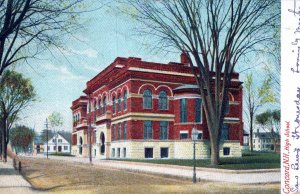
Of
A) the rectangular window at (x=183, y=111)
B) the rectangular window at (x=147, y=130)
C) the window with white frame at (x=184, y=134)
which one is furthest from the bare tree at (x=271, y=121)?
the rectangular window at (x=147, y=130)

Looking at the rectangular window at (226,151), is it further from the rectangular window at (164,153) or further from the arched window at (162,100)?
the arched window at (162,100)

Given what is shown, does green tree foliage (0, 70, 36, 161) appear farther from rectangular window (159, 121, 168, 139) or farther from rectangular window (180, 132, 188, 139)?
rectangular window (180, 132, 188, 139)

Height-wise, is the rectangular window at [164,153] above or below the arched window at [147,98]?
below

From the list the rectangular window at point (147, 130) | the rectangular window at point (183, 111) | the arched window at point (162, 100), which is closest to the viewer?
the rectangular window at point (183, 111)

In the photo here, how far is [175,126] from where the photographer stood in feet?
87.6

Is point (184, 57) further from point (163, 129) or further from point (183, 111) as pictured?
point (163, 129)

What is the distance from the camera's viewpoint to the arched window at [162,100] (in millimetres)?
26188

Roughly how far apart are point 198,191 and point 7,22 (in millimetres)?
6428

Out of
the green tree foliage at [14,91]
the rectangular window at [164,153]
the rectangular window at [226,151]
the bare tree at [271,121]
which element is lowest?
the rectangular window at [164,153]

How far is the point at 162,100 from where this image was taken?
2680cm

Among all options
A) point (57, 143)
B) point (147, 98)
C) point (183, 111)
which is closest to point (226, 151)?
point (183, 111)

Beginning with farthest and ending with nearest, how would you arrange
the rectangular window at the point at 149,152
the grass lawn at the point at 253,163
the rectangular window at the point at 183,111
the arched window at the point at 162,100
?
1. the arched window at the point at 162,100
2. the rectangular window at the point at 183,111
3. the rectangular window at the point at 149,152
4. the grass lawn at the point at 253,163

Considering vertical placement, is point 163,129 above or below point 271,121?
below

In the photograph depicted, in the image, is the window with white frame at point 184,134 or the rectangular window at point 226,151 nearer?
the rectangular window at point 226,151
